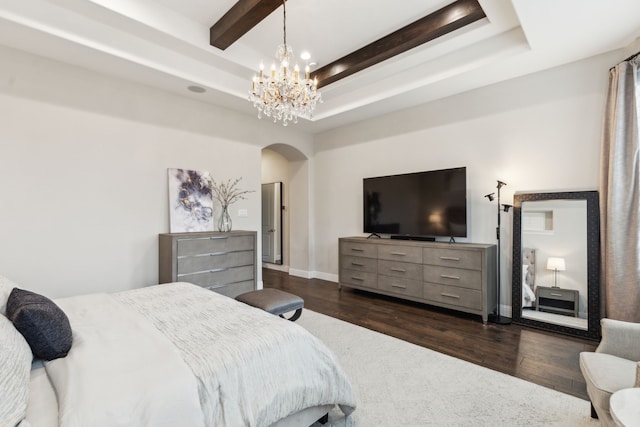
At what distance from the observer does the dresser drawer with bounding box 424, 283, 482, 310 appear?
3535mm

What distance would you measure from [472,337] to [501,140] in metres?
2.38

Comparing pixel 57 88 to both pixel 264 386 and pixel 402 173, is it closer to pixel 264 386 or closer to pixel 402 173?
pixel 264 386

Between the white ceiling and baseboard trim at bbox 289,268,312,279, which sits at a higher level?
the white ceiling

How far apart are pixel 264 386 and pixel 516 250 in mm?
3284

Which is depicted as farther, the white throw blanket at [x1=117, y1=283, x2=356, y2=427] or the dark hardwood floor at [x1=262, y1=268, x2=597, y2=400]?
the dark hardwood floor at [x1=262, y1=268, x2=597, y2=400]

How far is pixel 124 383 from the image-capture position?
1119 mm

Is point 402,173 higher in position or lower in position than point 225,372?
higher

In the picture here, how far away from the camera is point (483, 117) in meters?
3.89

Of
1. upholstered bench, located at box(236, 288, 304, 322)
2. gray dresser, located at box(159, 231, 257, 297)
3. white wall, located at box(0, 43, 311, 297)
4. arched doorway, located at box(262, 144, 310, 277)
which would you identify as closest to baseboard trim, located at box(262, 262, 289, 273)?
arched doorway, located at box(262, 144, 310, 277)

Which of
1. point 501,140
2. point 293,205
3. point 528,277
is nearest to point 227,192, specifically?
point 293,205

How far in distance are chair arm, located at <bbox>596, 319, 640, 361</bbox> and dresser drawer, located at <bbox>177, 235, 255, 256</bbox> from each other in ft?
12.1

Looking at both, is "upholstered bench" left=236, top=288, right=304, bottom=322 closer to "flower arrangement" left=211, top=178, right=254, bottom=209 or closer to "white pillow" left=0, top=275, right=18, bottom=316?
"white pillow" left=0, top=275, right=18, bottom=316

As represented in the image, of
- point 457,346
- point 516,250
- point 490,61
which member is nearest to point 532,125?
point 490,61

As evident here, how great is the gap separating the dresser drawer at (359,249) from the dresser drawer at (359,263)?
0.06m
